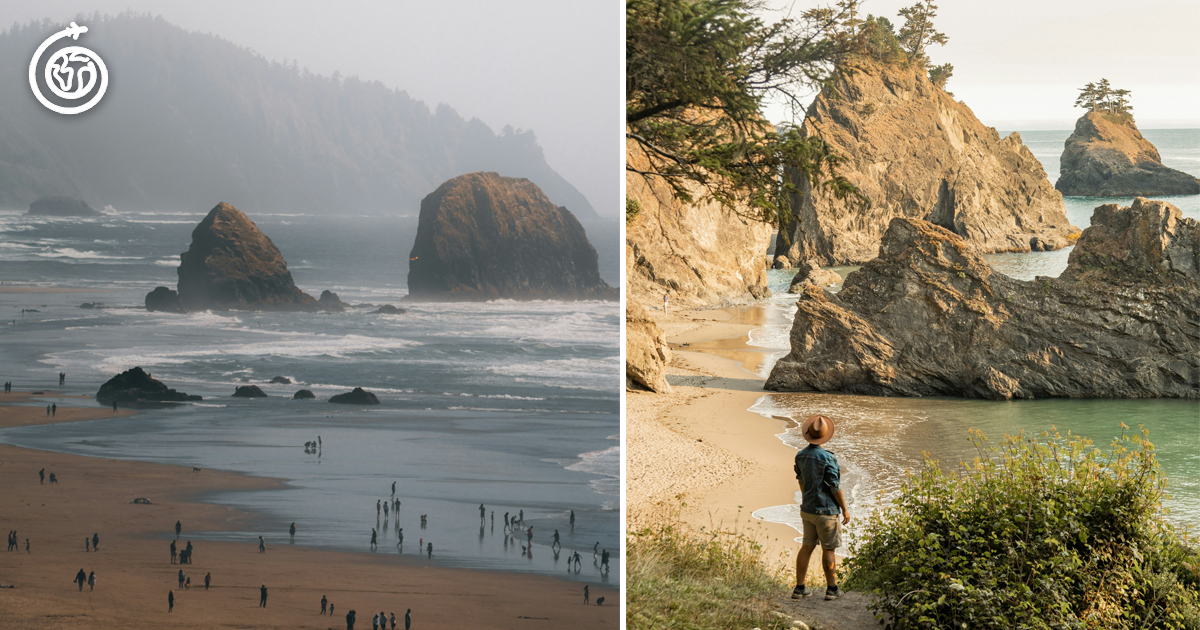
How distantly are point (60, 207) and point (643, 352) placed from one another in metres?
9.26

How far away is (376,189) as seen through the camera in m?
4.34

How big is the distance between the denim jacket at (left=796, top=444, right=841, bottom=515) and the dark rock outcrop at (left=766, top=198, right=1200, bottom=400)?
11378mm

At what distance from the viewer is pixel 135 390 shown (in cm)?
375

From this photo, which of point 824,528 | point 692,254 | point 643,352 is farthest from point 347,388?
point 692,254

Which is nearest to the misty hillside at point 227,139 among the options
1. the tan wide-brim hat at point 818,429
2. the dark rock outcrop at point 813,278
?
the tan wide-brim hat at point 818,429

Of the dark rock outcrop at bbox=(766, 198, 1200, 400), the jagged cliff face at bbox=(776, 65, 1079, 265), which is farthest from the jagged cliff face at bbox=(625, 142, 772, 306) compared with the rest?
the jagged cliff face at bbox=(776, 65, 1079, 265)

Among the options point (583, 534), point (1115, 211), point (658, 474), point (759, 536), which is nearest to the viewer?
point (583, 534)

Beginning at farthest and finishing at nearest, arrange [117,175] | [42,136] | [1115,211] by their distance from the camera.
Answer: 1. [1115,211]
2. [117,175]
3. [42,136]

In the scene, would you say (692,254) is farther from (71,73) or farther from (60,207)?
(71,73)

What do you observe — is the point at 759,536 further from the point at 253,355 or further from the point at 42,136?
the point at 42,136

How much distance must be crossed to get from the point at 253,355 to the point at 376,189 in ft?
3.73

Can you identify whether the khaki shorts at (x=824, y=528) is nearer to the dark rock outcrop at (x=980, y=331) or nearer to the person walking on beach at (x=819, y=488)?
the person walking on beach at (x=819, y=488)

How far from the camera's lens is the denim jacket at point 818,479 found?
376 cm

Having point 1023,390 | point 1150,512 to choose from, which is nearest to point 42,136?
point 1150,512
